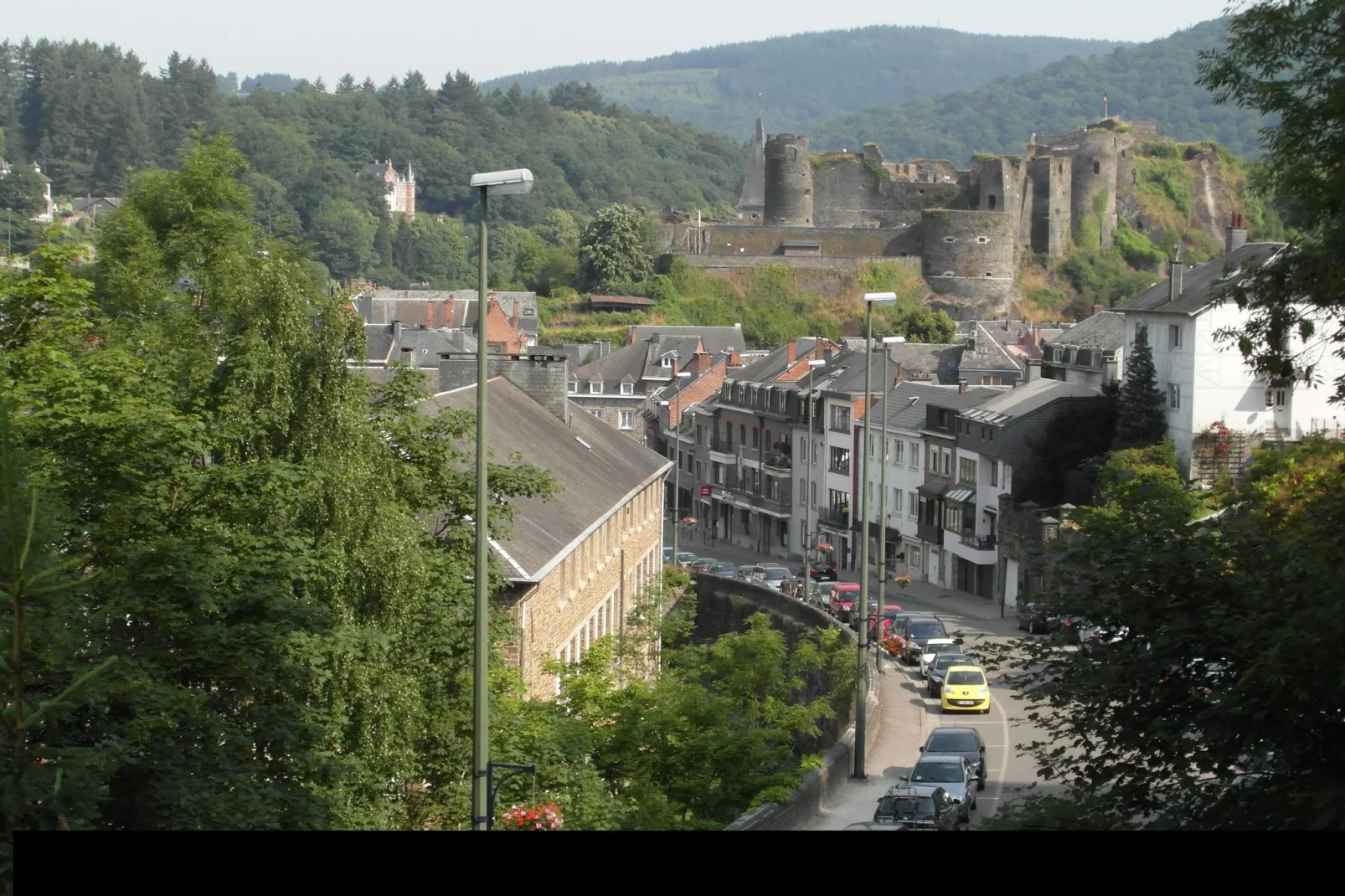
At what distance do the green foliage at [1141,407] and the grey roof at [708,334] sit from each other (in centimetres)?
4396

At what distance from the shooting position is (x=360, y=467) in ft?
56.4

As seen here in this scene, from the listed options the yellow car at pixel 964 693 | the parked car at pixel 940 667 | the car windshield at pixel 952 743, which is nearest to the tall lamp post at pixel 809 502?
the parked car at pixel 940 667

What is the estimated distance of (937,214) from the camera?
120m

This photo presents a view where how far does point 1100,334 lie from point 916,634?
102 ft

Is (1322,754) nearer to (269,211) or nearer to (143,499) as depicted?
(143,499)

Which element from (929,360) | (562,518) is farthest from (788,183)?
(562,518)

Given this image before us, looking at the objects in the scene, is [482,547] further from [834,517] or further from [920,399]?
[834,517]

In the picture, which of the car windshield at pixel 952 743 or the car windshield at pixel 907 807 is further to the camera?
the car windshield at pixel 952 743

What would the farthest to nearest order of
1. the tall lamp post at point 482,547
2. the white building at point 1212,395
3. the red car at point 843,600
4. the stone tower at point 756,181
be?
the stone tower at point 756,181 → the white building at point 1212,395 → the red car at point 843,600 → the tall lamp post at point 482,547

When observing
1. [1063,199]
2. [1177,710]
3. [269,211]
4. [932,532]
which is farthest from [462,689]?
[269,211]

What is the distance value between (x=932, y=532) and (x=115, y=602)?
1887 inches

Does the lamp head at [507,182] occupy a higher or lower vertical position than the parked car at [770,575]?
higher

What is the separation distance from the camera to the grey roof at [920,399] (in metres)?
60.3

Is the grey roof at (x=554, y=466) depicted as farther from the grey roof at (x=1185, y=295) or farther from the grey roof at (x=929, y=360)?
the grey roof at (x=929, y=360)
